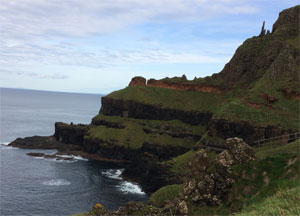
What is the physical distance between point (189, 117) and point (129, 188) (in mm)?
51096

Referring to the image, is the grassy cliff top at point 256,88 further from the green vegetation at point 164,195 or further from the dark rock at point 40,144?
the green vegetation at point 164,195

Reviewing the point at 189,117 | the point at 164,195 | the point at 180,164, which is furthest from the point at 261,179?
the point at 189,117

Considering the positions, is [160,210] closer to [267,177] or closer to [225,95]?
[267,177]

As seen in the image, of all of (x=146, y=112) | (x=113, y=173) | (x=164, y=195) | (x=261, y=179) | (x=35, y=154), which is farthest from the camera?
(x=146, y=112)

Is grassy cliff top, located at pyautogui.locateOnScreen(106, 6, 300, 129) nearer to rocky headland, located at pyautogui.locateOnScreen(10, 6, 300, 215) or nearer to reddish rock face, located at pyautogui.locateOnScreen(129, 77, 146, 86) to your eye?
rocky headland, located at pyautogui.locateOnScreen(10, 6, 300, 215)

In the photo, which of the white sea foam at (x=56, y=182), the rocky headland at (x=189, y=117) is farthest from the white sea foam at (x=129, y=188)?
the white sea foam at (x=56, y=182)

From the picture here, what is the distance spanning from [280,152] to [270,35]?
109 m

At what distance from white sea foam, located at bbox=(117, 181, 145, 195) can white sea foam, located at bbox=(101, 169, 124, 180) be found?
20.9ft

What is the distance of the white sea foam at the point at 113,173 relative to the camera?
314 feet

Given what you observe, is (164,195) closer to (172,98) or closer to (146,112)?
(146,112)

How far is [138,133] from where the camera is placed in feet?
422

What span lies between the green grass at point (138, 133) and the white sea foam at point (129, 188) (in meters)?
26.9

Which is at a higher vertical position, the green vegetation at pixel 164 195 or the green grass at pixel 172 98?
the green grass at pixel 172 98

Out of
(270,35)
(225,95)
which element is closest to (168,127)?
(225,95)
